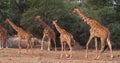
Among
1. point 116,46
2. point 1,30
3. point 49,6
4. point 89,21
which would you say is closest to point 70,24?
point 49,6

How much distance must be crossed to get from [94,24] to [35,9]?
10.7 meters

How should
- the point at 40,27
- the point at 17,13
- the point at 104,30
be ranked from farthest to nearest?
the point at 17,13 → the point at 40,27 → the point at 104,30

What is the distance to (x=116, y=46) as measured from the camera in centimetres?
2856

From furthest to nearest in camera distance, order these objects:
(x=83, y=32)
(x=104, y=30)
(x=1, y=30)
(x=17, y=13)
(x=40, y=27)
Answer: (x=17, y=13) → (x=83, y=32) → (x=40, y=27) → (x=1, y=30) → (x=104, y=30)

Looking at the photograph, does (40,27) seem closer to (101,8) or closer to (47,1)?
(47,1)

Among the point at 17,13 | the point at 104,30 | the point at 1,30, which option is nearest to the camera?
the point at 104,30

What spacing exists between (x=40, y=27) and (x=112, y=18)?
560 centimetres

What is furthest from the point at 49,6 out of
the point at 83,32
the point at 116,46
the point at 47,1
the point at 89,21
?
the point at 89,21

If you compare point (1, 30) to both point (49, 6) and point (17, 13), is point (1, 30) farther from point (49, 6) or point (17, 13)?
point (17, 13)

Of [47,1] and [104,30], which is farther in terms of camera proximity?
[47,1]

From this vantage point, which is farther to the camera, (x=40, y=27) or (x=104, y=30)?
(x=40, y=27)

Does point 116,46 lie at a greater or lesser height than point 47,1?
lesser

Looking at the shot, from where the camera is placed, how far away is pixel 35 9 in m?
27.9

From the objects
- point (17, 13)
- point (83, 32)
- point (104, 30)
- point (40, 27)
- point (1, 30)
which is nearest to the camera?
point (104, 30)
